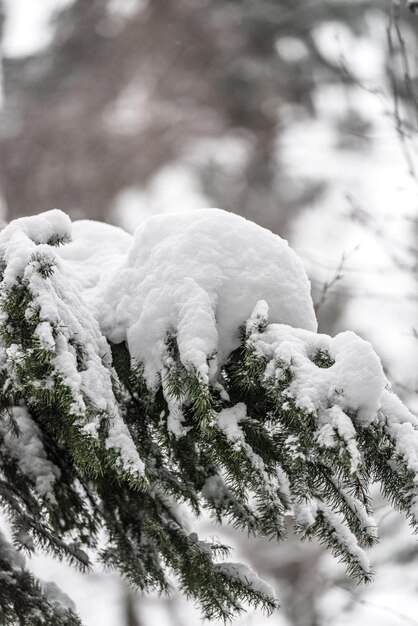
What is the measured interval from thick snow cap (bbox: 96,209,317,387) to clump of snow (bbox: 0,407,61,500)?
0.32 metres

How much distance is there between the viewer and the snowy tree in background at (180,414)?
1.17 m

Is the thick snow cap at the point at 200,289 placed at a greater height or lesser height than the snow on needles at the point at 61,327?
greater

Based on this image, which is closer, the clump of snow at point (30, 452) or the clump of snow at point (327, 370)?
the clump of snow at point (327, 370)

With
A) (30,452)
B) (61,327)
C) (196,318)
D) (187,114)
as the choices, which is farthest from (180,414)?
(187,114)

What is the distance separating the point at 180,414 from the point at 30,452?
456 millimetres

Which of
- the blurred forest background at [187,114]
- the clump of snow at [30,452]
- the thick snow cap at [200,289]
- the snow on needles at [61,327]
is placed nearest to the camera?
the snow on needles at [61,327]

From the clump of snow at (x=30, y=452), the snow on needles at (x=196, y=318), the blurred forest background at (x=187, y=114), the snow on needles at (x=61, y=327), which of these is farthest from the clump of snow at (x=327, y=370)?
the blurred forest background at (x=187, y=114)

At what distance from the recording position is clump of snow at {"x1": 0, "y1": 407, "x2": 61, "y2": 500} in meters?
1.49

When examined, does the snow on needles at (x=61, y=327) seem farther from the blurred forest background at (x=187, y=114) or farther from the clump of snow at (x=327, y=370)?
the blurred forest background at (x=187, y=114)

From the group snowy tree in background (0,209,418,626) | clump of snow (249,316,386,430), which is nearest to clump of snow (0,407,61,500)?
snowy tree in background (0,209,418,626)

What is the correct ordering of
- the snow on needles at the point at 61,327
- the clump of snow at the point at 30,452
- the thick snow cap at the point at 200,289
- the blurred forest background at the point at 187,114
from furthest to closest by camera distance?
the blurred forest background at the point at 187,114, the clump of snow at the point at 30,452, the thick snow cap at the point at 200,289, the snow on needles at the point at 61,327

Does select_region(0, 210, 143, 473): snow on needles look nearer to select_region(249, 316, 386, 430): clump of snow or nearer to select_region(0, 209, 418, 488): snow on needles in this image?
select_region(0, 209, 418, 488): snow on needles

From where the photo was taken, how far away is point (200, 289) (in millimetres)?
1342

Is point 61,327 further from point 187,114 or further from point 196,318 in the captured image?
point 187,114
